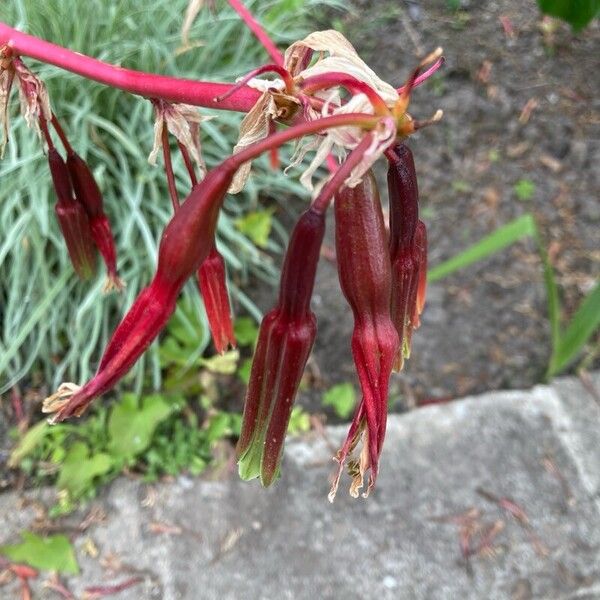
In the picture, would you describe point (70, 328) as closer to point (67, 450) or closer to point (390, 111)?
point (67, 450)

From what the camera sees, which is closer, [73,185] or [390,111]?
[390,111]

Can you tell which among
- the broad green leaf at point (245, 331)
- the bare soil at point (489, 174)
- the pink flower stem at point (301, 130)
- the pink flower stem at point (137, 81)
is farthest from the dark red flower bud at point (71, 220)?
the bare soil at point (489, 174)

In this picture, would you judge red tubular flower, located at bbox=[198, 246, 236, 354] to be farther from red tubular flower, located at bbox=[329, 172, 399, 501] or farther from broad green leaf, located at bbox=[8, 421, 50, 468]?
broad green leaf, located at bbox=[8, 421, 50, 468]

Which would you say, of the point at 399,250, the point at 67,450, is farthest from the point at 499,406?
the point at 399,250

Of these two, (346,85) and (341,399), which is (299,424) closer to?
(341,399)

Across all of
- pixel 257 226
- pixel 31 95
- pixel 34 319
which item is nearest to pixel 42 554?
pixel 34 319

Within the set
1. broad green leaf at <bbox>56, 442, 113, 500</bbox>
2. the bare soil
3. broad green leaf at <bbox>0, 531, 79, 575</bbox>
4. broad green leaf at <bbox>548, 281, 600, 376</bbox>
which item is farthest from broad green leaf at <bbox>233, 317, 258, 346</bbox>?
broad green leaf at <bbox>548, 281, 600, 376</bbox>
